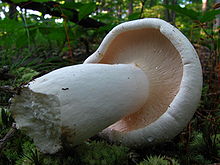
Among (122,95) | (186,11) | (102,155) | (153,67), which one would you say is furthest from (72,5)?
(102,155)

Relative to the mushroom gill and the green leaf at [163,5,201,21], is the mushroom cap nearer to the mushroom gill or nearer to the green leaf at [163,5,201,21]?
the mushroom gill

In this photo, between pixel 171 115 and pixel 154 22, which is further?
pixel 154 22

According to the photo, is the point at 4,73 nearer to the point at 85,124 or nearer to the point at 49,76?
the point at 49,76

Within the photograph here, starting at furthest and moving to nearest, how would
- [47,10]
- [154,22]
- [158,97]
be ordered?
[47,10] < [158,97] < [154,22]

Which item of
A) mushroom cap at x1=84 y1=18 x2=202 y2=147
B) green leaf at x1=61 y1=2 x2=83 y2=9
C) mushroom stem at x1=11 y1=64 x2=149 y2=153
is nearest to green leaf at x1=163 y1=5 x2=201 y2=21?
mushroom cap at x1=84 y1=18 x2=202 y2=147

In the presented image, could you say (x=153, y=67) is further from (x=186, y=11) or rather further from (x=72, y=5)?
(x=72, y=5)

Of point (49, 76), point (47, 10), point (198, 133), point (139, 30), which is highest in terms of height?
point (47, 10)

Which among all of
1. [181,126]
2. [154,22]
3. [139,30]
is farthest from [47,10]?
[181,126]

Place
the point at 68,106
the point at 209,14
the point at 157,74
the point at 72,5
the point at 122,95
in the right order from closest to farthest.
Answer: the point at 68,106 < the point at 122,95 < the point at 157,74 < the point at 209,14 < the point at 72,5
